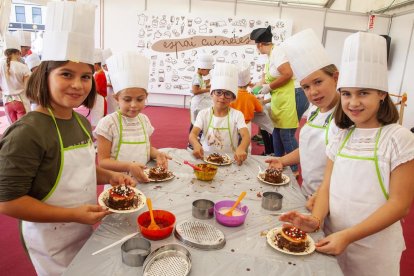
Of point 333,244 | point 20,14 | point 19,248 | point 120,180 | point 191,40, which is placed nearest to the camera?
point 333,244

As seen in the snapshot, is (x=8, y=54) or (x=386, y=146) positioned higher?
(x=8, y=54)

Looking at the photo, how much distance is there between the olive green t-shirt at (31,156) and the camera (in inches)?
37.8

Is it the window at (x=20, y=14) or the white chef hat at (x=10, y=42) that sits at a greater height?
the window at (x=20, y=14)

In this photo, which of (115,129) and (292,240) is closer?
(292,240)

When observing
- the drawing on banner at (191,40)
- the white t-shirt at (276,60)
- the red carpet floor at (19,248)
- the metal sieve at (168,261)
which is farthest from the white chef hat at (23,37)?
the metal sieve at (168,261)

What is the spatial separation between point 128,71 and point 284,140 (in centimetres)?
213

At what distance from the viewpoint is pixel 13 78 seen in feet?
13.0

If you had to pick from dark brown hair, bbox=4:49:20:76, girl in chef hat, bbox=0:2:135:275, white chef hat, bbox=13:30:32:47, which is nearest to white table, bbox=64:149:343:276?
girl in chef hat, bbox=0:2:135:275

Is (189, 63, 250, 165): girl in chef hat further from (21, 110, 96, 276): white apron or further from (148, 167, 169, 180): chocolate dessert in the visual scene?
(21, 110, 96, 276): white apron

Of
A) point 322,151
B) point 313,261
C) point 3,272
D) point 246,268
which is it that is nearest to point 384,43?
point 322,151

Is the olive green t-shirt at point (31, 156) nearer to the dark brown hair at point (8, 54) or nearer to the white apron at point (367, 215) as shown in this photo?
the white apron at point (367, 215)

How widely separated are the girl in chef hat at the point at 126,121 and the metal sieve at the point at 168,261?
32.2 inches

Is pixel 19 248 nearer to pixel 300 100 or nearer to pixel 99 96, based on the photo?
pixel 99 96

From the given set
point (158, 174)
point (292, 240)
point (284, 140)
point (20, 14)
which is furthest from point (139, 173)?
point (20, 14)
